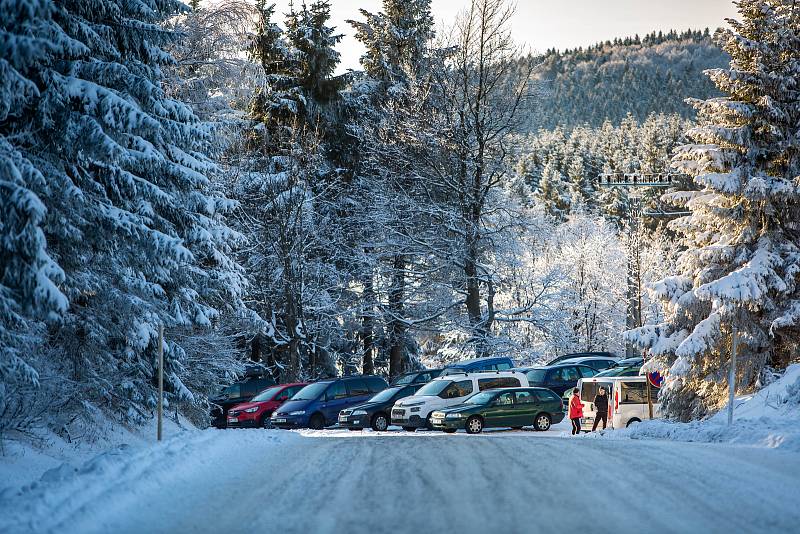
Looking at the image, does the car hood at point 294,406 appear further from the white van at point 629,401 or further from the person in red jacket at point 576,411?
the white van at point 629,401

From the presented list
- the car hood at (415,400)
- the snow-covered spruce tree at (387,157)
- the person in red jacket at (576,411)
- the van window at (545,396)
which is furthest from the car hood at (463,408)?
the snow-covered spruce tree at (387,157)

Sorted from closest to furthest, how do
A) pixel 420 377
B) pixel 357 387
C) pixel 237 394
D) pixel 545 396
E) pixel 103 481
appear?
pixel 103 481 < pixel 545 396 < pixel 357 387 < pixel 420 377 < pixel 237 394

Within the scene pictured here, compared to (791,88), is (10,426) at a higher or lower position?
lower

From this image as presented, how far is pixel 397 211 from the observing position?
115ft

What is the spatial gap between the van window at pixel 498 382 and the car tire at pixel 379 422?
3218 mm

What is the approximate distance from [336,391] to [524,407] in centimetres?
691

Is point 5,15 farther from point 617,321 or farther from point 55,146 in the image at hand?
point 617,321

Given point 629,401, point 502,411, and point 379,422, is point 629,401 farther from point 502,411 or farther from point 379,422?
point 379,422

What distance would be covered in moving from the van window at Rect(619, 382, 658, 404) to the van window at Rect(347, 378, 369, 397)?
30.3ft

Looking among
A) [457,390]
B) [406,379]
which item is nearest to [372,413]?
[457,390]

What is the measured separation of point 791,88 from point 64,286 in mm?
16877

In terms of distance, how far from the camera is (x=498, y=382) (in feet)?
86.6

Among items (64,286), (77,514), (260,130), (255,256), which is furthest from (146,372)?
(260,130)

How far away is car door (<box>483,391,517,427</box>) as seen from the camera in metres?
23.6
